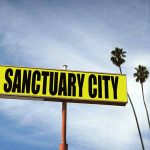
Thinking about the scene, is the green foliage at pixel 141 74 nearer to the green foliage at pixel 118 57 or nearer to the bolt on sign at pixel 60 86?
the green foliage at pixel 118 57

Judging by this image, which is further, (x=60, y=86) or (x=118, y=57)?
(x=118, y=57)

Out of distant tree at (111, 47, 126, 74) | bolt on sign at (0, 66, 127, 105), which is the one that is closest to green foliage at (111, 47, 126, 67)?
distant tree at (111, 47, 126, 74)

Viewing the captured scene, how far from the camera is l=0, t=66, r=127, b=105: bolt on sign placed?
13883mm

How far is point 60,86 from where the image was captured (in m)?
14.0

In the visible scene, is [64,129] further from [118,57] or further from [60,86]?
[118,57]

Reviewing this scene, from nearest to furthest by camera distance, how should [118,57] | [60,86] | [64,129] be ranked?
[64,129], [60,86], [118,57]

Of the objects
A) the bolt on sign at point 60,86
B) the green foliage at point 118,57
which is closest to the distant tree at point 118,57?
the green foliage at point 118,57

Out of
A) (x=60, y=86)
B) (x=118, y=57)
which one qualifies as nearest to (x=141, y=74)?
(x=118, y=57)

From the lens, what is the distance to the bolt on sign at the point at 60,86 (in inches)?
547

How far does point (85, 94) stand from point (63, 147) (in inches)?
83.3

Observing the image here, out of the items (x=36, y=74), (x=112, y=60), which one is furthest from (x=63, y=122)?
(x=112, y=60)

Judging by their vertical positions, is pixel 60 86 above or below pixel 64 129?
above

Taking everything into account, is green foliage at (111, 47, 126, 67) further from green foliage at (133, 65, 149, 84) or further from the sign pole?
the sign pole

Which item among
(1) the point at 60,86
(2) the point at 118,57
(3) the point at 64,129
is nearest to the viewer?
(3) the point at 64,129
